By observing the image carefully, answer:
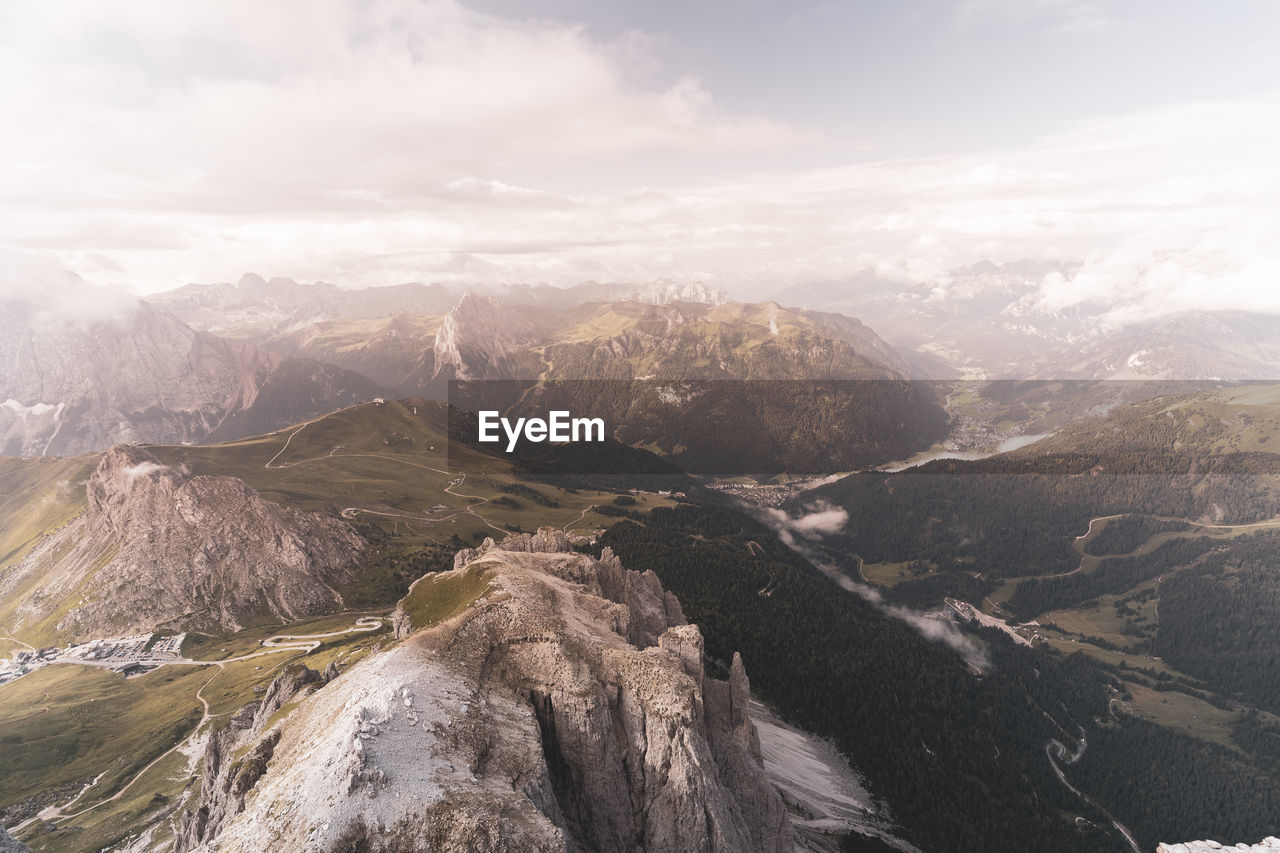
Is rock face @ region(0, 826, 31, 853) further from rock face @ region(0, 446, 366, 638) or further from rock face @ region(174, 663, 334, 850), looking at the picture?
rock face @ region(0, 446, 366, 638)

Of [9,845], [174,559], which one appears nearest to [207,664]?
[174,559]

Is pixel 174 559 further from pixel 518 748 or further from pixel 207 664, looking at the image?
pixel 518 748

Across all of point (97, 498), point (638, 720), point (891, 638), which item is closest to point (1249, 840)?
point (891, 638)

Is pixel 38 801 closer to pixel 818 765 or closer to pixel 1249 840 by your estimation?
pixel 818 765

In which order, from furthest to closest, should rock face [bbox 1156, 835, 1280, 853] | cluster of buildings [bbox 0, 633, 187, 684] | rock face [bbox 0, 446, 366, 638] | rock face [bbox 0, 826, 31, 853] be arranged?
rock face [bbox 0, 446, 366, 638] → cluster of buildings [bbox 0, 633, 187, 684] → rock face [bbox 1156, 835, 1280, 853] → rock face [bbox 0, 826, 31, 853]

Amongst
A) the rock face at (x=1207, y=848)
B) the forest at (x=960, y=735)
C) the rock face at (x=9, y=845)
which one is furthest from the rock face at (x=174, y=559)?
the rock face at (x=1207, y=848)

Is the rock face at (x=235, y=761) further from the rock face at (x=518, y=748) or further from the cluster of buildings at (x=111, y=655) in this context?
the cluster of buildings at (x=111, y=655)

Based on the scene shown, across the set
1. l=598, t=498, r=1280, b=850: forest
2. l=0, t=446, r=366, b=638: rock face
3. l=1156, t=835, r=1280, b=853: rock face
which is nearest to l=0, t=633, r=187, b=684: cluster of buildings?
l=0, t=446, r=366, b=638: rock face
